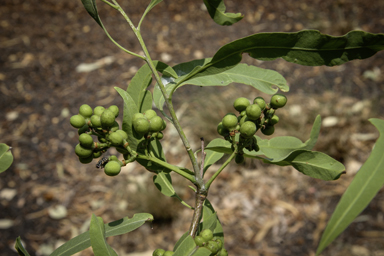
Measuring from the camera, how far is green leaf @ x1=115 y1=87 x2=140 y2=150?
3.36ft

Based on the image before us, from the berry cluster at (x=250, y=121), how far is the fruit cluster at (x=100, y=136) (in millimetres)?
336

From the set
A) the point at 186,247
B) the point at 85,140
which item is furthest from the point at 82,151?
the point at 186,247

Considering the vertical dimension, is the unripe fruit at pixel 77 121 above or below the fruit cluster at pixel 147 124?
below

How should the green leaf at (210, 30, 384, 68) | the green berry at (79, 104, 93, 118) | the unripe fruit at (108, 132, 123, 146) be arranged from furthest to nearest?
the green berry at (79, 104, 93, 118) → the unripe fruit at (108, 132, 123, 146) → the green leaf at (210, 30, 384, 68)

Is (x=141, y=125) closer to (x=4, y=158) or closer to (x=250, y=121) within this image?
(x=250, y=121)

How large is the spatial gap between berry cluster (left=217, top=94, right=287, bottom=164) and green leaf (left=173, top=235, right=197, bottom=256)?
317 millimetres

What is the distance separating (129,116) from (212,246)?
0.47 m

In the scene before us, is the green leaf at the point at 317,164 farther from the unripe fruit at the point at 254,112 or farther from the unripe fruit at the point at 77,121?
the unripe fruit at the point at 77,121

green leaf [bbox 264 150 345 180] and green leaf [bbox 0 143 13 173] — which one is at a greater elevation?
green leaf [bbox 264 150 345 180]

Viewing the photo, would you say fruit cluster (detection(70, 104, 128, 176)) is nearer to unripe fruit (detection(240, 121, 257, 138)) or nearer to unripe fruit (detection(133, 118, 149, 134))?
unripe fruit (detection(133, 118, 149, 134))

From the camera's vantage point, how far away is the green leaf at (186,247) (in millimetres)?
945

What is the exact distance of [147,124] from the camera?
989 mm

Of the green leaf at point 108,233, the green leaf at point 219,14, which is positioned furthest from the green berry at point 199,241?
the green leaf at point 219,14

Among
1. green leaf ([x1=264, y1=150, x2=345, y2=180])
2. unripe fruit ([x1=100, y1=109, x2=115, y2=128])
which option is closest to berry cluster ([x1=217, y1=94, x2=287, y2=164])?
green leaf ([x1=264, y1=150, x2=345, y2=180])
